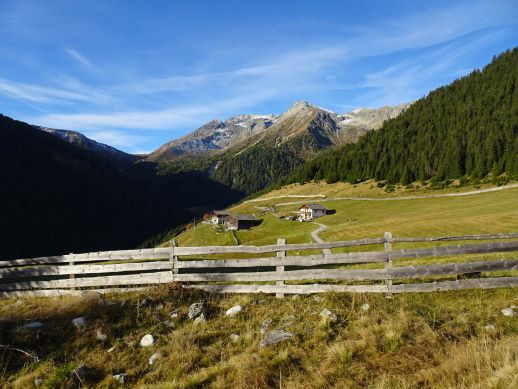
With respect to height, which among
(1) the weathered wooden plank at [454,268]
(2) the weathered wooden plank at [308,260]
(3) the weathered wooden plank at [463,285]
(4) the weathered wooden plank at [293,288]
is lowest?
(4) the weathered wooden plank at [293,288]

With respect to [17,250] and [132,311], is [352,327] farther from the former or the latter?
[17,250]

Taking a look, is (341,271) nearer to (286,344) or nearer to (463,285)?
(463,285)

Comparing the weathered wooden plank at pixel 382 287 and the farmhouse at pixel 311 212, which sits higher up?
the weathered wooden plank at pixel 382 287

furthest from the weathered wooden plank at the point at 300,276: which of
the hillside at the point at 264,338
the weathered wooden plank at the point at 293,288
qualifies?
the hillside at the point at 264,338

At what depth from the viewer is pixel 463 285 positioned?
11430 mm

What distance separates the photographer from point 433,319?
8.87m

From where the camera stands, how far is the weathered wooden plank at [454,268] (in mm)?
11266

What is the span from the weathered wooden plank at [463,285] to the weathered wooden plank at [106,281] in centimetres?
867

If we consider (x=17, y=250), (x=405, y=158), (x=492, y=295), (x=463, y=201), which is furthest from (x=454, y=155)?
(x=17, y=250)

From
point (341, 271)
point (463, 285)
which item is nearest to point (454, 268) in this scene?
point (463, 285)

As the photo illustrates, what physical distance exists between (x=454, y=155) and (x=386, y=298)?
12682 cm

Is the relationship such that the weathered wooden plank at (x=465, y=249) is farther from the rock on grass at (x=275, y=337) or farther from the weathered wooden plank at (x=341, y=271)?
the rock on grass at (x=275, y=337)

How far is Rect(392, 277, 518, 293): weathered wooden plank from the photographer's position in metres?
11.2

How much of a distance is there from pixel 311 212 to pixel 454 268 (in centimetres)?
9759
